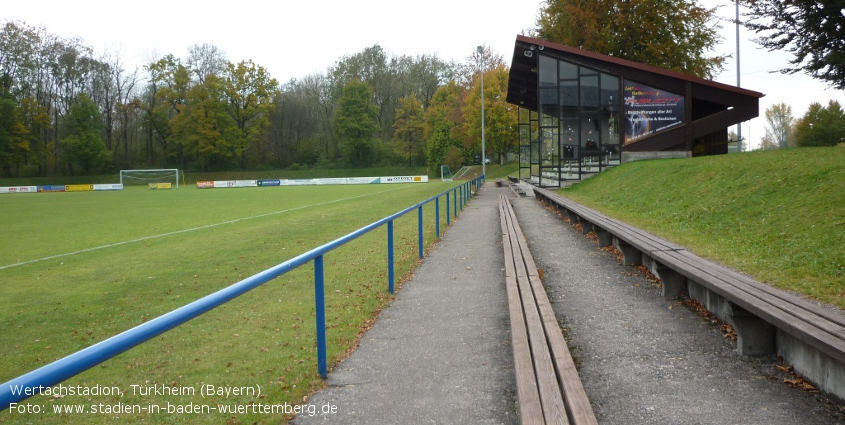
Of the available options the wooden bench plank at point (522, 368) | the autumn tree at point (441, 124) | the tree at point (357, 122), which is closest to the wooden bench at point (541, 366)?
the wooden bench plank at point (522, 368)

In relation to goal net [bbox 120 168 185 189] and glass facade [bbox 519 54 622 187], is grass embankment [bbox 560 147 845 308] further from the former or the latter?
goal net [bbox 120 168 185 189]

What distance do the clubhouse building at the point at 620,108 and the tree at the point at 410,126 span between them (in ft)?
169

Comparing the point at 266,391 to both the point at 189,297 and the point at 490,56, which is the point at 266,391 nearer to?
the point at 189,297

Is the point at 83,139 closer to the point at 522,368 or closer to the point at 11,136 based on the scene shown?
the point at 11,136

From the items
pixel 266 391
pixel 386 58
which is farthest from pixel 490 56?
pixel 266 391

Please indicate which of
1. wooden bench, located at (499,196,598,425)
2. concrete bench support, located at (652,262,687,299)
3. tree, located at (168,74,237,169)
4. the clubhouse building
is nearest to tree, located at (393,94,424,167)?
tree, located at (168,74,237,169)

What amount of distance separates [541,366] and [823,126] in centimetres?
5031

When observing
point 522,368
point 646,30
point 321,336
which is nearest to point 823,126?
point 646,30

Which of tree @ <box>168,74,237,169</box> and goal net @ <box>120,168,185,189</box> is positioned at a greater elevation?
tree @ <box>168,74,237,169</box>

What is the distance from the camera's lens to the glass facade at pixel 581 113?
76.8 feet

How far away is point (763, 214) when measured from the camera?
334 inches

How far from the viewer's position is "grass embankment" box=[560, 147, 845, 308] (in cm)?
603

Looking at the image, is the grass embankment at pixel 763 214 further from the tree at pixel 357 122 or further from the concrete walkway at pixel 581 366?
the tree at pixel 357 122

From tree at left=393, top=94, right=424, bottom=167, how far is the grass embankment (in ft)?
206
